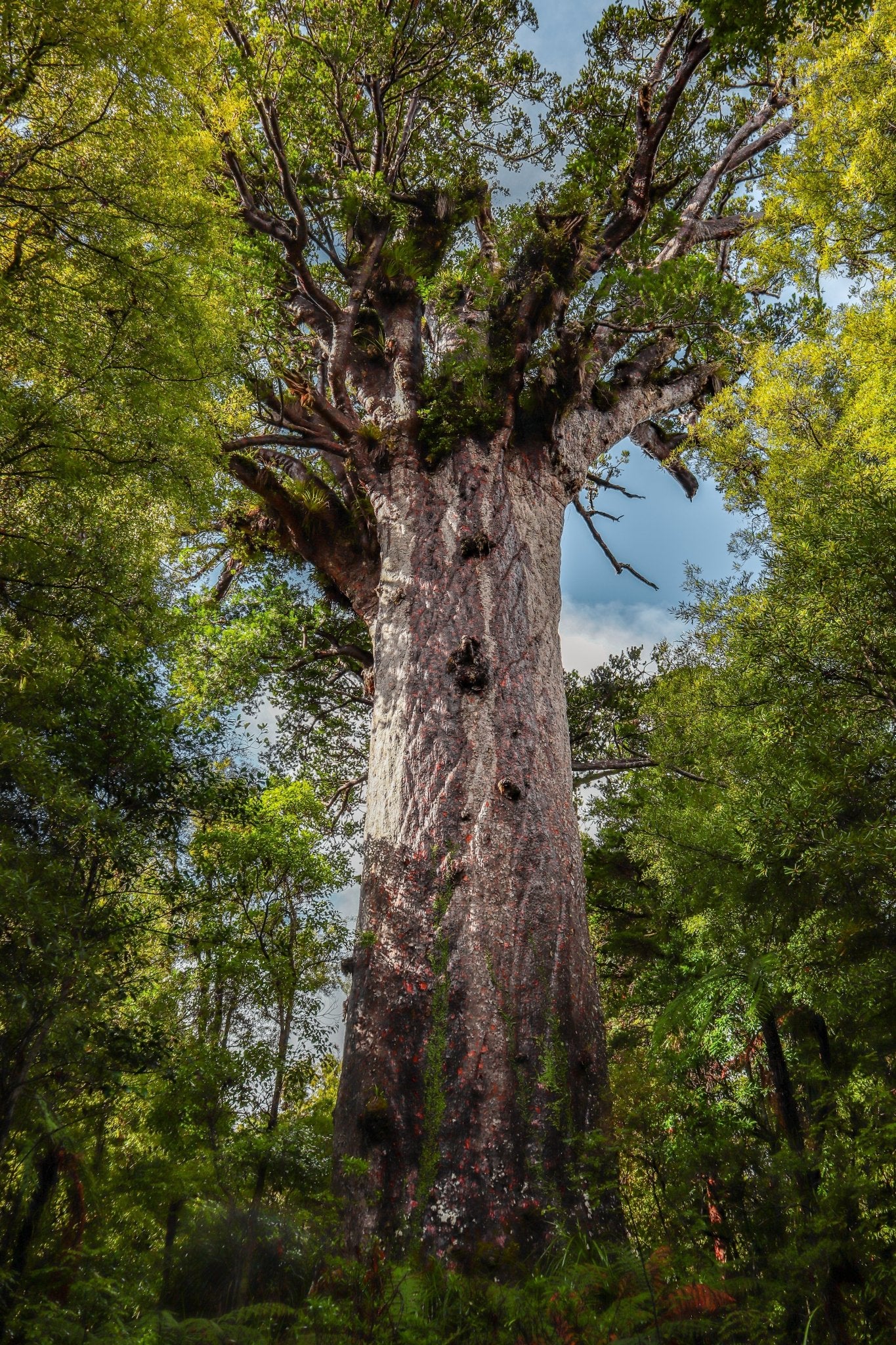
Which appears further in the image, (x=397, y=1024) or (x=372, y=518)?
(x=372, y=518)

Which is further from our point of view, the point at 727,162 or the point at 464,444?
the point at 727,162

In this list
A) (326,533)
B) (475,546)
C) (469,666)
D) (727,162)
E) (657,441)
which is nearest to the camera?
(469,666)

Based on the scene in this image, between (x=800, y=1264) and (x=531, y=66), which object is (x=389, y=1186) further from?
(x=531, y=66)

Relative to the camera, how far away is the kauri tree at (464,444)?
14.0ft

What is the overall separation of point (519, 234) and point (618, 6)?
10.9 ft

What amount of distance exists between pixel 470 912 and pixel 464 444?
4.25m

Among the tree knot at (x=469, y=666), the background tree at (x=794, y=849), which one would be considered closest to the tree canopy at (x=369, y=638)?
the background tree at (x=794, y=849)

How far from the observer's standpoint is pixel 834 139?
6.77 metres

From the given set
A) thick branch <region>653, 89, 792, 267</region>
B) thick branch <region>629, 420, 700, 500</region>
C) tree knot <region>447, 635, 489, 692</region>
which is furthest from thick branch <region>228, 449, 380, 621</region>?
thick branch <region>629, 420, 700, 500</region>

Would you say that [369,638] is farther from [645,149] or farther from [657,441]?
[645,149]

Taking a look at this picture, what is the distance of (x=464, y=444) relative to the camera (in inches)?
275

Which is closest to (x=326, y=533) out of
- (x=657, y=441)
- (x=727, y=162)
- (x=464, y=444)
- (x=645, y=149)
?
(x=464, y=444)

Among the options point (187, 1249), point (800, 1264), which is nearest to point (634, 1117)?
point (800, 1264)

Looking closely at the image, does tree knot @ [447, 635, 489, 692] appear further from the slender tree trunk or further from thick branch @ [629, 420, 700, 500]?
thick branch @ [629, 420, 700, 500]
